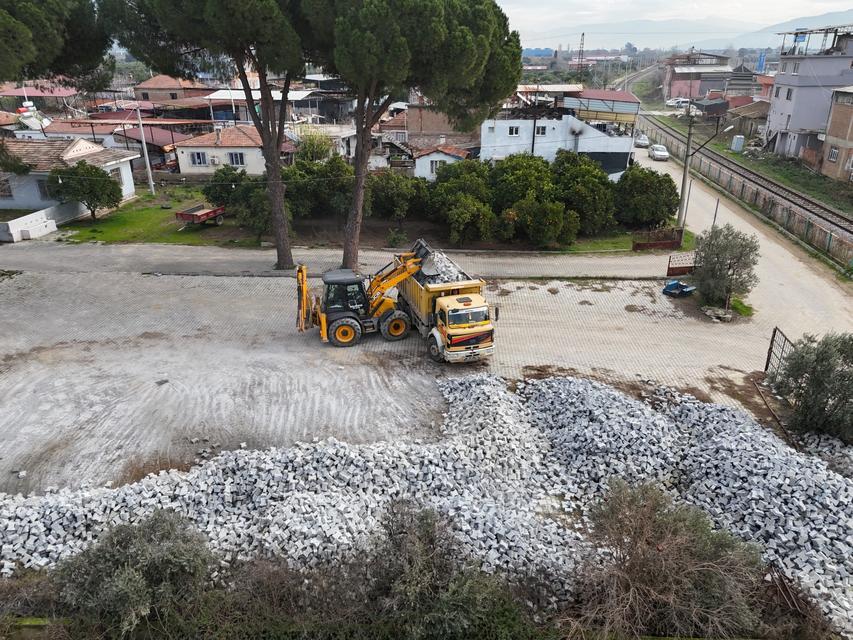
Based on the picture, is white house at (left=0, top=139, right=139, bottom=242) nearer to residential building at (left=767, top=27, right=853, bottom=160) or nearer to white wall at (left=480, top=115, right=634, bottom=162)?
white wall at (left=480, top=115, right=634, bottom=162)

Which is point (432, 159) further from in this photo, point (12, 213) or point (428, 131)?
point (12, 213)

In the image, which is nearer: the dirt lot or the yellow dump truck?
the dirt lot

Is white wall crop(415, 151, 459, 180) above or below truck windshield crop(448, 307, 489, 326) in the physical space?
above

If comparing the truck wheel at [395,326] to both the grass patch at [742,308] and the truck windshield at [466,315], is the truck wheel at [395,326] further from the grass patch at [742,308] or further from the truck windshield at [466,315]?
the grass patch at [742,308]

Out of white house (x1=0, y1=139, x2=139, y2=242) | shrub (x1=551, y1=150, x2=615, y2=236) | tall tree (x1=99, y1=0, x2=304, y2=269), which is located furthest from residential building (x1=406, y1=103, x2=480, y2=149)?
white house (x1=0, y1=139, x2=139, y2=242)

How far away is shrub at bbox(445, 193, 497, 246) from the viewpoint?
25594 millimetres

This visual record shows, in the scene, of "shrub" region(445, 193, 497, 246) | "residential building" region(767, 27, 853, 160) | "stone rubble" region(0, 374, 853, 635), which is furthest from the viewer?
"residential building" region(767, 27, 853, 160)

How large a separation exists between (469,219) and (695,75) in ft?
266

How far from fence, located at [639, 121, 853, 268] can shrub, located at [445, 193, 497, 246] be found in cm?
1413

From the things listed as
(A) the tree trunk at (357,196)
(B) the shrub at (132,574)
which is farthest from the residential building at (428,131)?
(B) the shrub at (132,574)

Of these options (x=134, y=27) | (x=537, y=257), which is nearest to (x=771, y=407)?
(x=537, y=257)

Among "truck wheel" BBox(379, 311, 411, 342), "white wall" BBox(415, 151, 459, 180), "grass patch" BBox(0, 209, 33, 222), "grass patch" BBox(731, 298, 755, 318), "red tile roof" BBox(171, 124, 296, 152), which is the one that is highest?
"red tile roof" BBox(171, 124, 296, 152)

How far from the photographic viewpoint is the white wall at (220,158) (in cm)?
3814

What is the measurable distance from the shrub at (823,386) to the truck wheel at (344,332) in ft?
35.2
